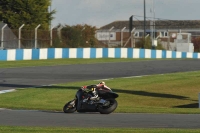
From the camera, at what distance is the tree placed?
5716cm

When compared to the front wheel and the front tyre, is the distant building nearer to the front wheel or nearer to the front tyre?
the front wheel

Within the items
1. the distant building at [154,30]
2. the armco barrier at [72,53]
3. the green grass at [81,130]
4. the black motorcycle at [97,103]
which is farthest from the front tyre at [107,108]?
the distant building at [154,30]

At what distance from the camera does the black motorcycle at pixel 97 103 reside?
13.6m

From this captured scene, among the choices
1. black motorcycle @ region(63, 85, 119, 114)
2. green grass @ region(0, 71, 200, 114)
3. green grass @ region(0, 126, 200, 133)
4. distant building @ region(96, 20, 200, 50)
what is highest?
distant building @ region(96, 20, 200, 50)

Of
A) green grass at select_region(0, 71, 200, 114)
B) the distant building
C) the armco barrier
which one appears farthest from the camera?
the distant building

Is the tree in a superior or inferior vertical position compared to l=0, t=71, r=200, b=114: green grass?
Answer: superior

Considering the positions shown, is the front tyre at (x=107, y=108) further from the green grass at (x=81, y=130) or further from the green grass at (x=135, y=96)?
the green grass at (x=81, y=130)

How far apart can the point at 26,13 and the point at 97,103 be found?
44.5m

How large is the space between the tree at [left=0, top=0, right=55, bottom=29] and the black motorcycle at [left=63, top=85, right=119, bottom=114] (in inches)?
1706

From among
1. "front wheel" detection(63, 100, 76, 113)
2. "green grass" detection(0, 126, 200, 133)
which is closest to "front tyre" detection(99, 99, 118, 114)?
"front wheel" detection(63, 100, 76, 113)

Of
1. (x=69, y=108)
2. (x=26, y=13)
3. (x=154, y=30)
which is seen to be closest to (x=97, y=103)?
(x=69, y=108)

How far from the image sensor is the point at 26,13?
5731cm

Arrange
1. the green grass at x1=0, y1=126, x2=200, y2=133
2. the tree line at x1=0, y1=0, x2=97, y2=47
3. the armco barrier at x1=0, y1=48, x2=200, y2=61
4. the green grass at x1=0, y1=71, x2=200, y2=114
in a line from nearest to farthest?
the green grass at x1=0, y1=126, x2=200, y2=133 < the green grass at x1=0, y1=71, x2=200, y2=114 < the armco barrier at x1=0, y1=48, x2=200, y2=61 < the tree line at x1=0, y1=0, x2=97, y2=47

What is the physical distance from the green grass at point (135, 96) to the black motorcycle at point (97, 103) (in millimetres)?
703
